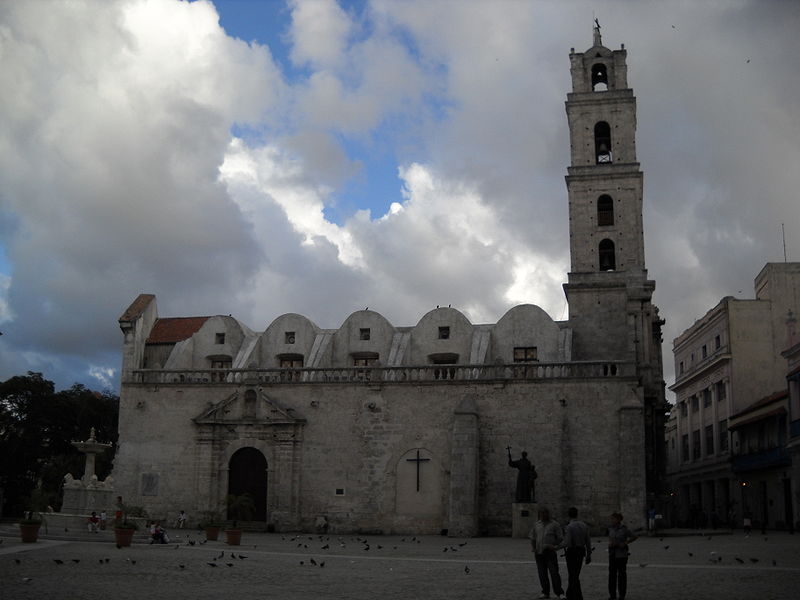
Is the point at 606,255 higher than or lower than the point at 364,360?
higher

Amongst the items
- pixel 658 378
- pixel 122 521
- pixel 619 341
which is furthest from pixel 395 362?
pixel 122 521

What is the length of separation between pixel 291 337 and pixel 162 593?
82.4 ft

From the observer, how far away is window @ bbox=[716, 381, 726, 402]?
4724 centimetres

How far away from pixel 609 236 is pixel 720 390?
57.4 ft

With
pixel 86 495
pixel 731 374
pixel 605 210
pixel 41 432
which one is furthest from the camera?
pixel 41 432

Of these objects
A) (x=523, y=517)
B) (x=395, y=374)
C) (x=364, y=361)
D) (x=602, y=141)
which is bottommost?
Answer: (x=523, y=517)

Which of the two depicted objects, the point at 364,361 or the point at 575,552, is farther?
the point at 364,361

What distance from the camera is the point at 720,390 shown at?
47.8m

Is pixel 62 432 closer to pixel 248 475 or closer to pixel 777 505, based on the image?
pixel 248 475

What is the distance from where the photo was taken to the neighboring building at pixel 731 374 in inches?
1767

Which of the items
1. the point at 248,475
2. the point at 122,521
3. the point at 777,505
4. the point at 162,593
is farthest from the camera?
the point at 777,505

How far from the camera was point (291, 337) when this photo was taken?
36938 mm

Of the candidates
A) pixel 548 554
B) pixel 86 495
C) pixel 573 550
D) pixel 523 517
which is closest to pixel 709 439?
pixel 523 517

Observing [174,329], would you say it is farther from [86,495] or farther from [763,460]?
[763,460]
